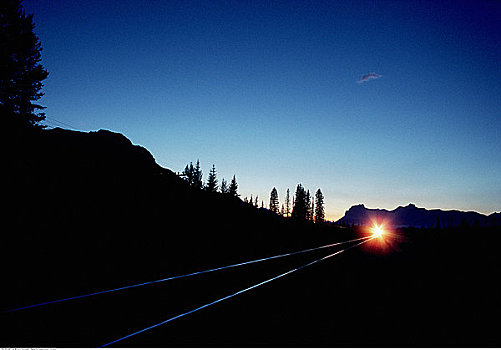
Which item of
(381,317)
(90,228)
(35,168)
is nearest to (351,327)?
(381,317)

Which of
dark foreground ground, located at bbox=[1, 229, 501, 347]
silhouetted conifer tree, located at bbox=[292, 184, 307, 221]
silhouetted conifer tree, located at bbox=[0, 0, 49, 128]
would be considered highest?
silhouetted conifer tree, located at bbox=[0, 0, 49, 128]

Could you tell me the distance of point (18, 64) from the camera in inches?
1226

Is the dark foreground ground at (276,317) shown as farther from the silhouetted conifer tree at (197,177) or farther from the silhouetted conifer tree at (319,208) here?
the silhouetted conifer tree at (319,208)

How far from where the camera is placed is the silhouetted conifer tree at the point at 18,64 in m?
29.1

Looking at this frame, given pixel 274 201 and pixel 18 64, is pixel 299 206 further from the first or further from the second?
pixel 18 64

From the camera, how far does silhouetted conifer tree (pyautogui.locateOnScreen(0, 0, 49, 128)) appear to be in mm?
29078

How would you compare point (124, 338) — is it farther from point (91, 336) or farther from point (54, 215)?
point (54, 215)

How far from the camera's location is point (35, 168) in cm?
1684

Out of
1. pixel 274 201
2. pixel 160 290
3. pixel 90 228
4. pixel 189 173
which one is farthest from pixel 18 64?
pixel 274 201

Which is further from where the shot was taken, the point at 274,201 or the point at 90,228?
the point at 274,201

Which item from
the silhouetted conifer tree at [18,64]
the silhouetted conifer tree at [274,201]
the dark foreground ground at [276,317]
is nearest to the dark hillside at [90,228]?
the dark foreground ground at [276,317]

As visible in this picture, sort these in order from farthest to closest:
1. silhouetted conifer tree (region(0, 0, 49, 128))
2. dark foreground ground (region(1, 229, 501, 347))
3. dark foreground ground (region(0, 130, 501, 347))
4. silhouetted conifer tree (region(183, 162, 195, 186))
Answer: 1. silhouetted conifer tree (region(183, 162, 195, 186))
2. silhouetted conifer tree (region(0, 0, 49, 128))
3. dark foreground ground (region(0, 130, 501, 347))
4. dark foreground ground (region(1, 229, 501, 347))

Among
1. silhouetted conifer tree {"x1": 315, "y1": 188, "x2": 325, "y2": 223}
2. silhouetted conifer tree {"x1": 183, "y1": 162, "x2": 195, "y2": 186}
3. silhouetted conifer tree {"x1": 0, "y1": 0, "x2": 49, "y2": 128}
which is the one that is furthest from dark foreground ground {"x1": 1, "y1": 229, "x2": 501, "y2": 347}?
silhouetted conifer tree {"x1": 315, "y1": 188, "x2": 325, "y2": 223}

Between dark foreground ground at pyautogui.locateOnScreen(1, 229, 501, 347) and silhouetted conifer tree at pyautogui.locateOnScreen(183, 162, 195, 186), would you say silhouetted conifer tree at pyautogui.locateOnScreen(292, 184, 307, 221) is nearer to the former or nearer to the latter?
silhouetted conifer tree at pyautogui.locateOnScreen(183, 162, 195, 186)
